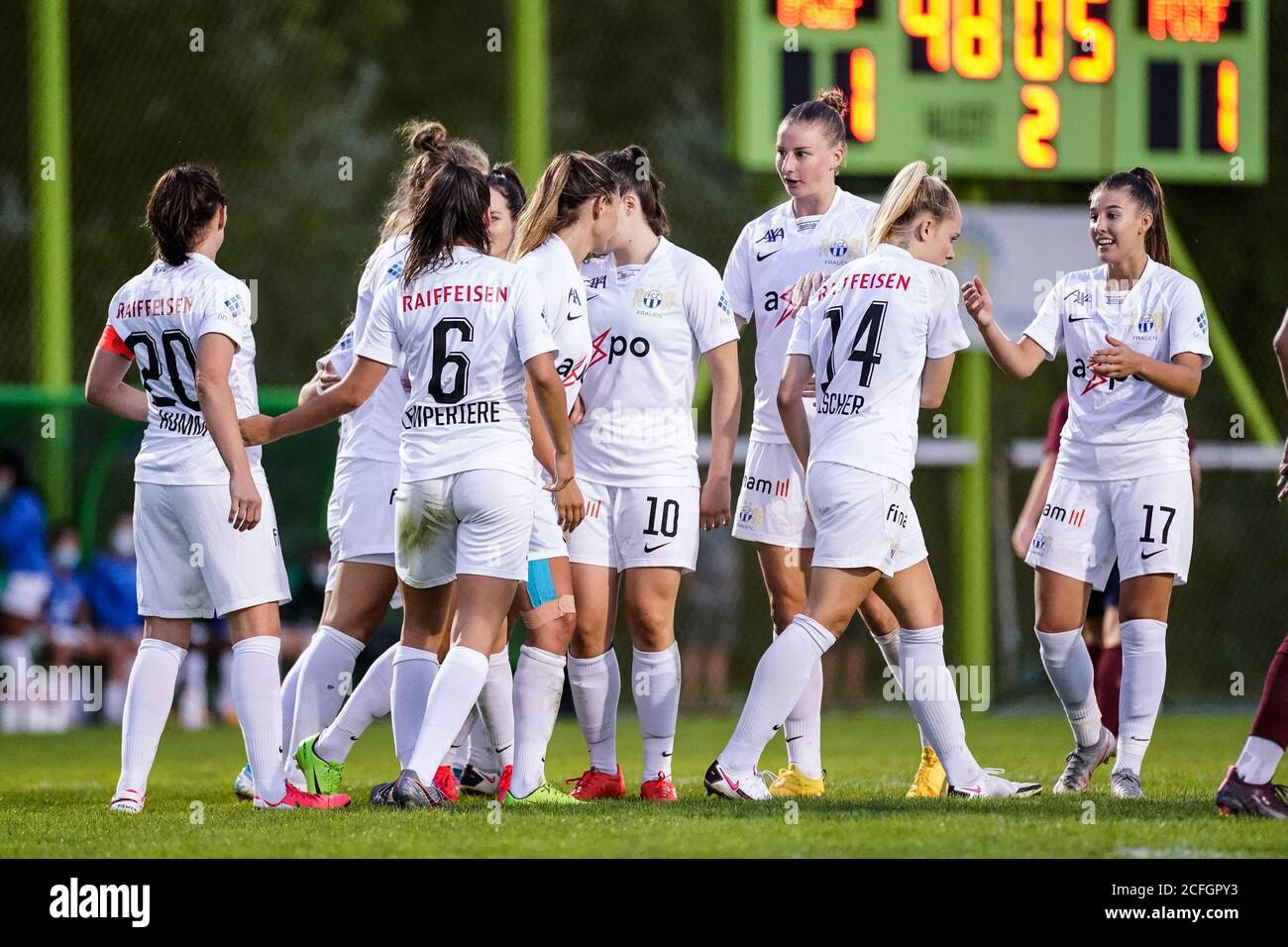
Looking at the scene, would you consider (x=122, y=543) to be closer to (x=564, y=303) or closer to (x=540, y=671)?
(x=540, y=671)

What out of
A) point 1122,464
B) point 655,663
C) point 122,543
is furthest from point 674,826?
point 122,543

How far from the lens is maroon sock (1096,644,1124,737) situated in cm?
813

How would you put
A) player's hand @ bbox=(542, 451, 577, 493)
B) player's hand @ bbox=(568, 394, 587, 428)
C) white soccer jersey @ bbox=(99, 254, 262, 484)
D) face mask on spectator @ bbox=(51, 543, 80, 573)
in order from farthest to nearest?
face mask on spectator @ bbox=(51, 543, 80, 573), player's hand @ bbox=(568, 394, 587, 428), white soccer jersey @ bbox=(99, 254, 262, 484), player's hand @ bbox=(542, 451, 577, 493)

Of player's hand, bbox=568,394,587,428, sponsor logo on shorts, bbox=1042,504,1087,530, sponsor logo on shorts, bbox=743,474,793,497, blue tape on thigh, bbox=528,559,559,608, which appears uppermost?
player's hand, bbox=568,394,587,428

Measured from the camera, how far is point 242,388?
6.34 metres

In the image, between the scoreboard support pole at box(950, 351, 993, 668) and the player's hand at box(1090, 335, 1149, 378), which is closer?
the player's hand at box(1090, 335, 1149, 378)

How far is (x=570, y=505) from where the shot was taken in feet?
19.9

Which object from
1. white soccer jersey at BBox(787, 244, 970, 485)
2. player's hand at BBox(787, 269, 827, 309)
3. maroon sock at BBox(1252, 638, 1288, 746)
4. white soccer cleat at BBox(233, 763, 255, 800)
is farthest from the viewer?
white soccer cleat at BBox(233, 763, 255, 800)

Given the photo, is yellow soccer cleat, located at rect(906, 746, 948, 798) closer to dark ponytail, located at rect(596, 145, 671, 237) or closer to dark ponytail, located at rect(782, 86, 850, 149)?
dark ponytail, located at rect(596, 145, 671, 237)

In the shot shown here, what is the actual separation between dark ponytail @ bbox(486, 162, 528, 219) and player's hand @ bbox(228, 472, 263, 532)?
1550 millimetres

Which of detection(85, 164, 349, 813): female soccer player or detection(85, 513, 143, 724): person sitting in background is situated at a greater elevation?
detection(85, 164, 349, 813): female soccer player

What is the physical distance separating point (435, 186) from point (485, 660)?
4.89 feet

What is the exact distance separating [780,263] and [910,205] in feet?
3.02

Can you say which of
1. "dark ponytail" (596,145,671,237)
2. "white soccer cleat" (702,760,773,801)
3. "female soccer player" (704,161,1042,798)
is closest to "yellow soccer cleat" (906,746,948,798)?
"female soccer player" (704,161,1042,798)
